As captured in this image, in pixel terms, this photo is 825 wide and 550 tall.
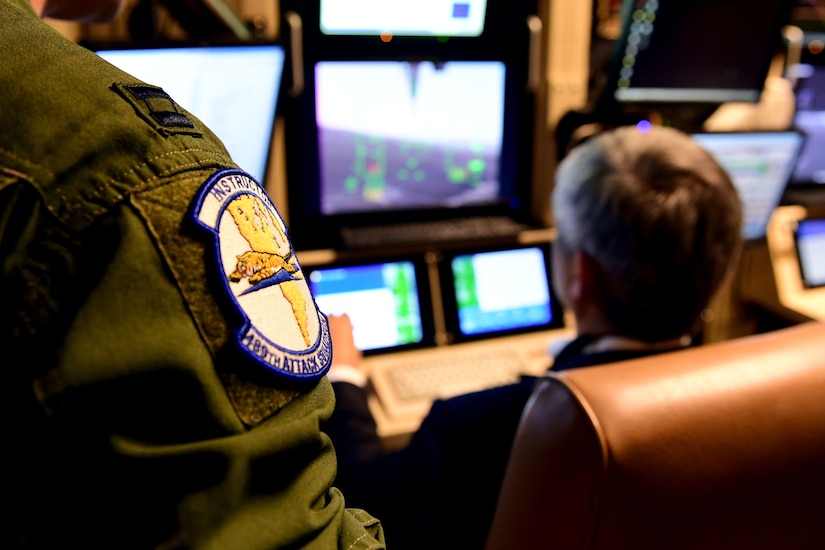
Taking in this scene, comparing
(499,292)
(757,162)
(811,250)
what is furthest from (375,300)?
(811,250)

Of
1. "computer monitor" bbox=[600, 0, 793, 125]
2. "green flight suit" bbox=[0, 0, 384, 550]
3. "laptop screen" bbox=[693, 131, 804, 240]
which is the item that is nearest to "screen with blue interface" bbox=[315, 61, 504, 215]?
"computer monitor" bbox=[600, 0, 793, 125]

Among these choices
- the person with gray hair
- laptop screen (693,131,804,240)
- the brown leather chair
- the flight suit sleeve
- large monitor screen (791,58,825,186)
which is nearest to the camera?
the flight suit sleeve

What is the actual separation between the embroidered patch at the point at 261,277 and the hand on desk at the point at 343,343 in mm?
790

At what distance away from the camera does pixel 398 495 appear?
3.32 ft

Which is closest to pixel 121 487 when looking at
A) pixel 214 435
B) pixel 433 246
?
pixel 214 435

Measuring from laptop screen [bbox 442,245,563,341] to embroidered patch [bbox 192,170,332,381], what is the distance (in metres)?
1.24

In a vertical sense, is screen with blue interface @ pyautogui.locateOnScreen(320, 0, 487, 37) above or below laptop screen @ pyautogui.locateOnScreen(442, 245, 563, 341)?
above

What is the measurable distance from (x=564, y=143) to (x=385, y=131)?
49 centimetres

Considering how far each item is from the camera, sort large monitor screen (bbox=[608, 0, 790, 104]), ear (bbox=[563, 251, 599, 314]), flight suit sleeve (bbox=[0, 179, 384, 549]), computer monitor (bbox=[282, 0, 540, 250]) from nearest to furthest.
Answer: flight suit sleeve (bbox=[0, 179, 384, 549])
ear (bbox=[563, 251, 599, 314])
computer monitor (bbox=[282, 0, 540, 250])
large monitor screen (bbox=[608, 0, 790, 104])

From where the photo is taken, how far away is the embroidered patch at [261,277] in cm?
44

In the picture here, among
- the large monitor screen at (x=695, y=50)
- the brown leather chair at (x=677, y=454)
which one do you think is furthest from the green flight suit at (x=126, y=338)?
the large monitor screen at (x=695, y=50)

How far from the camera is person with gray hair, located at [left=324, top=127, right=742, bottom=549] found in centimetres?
98

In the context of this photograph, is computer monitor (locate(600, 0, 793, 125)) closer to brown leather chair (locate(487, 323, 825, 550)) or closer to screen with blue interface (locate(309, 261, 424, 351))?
screen with blue interface (locate(309, 261, 424, 351))

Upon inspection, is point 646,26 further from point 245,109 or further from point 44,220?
point 44,220
